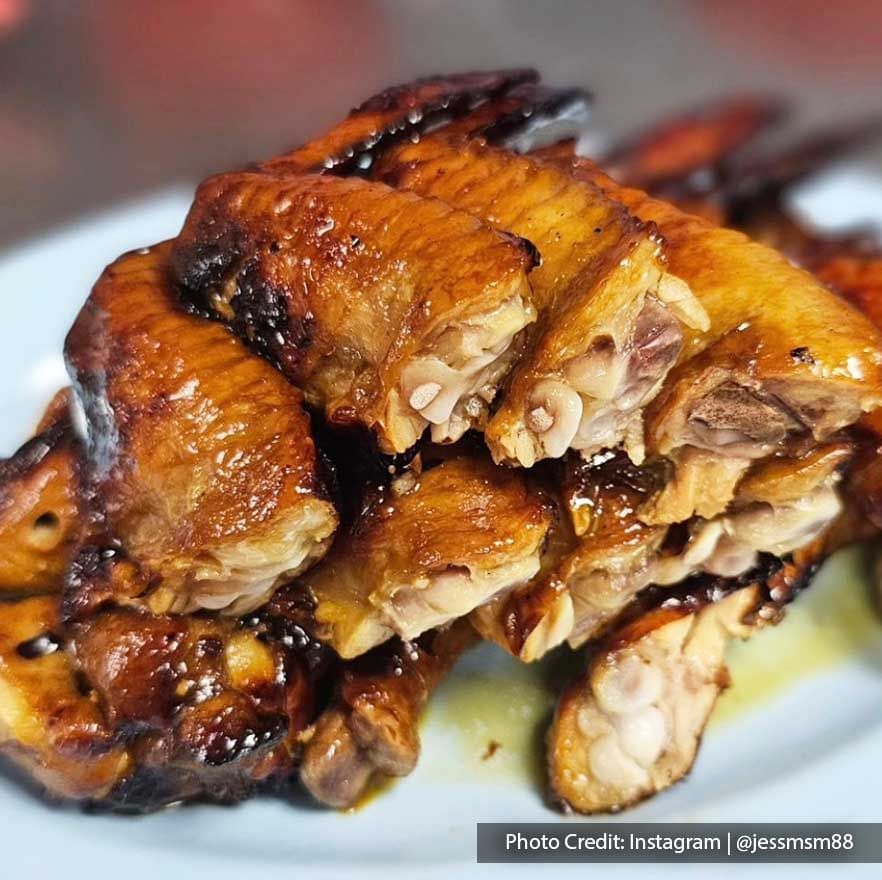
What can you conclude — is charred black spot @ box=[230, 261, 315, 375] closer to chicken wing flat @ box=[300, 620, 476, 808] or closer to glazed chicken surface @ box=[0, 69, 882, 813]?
glazed chicken surface @ box=[0, 69, 882, 813]

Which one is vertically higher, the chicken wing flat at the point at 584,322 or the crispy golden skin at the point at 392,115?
the crispy golden skin at the point at 392,115

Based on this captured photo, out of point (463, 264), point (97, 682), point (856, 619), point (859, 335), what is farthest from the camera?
point (856, 619)

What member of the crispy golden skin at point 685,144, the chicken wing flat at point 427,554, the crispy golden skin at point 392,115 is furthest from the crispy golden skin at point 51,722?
the crispy golden skin at point 685,144

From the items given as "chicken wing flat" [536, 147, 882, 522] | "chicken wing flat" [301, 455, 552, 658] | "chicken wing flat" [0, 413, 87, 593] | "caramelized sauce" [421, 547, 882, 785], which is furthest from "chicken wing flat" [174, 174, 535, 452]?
"caramelized sauce" [421, 547, 882, 785]

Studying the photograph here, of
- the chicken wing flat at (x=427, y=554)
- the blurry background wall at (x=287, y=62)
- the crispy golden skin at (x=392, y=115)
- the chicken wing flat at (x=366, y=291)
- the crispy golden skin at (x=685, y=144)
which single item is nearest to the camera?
the chicken wing flat at (x=366, y=291)

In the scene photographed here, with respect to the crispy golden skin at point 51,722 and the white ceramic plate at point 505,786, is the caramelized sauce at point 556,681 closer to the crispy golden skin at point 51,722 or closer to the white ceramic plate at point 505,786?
the white ceramic plate at point 505,786

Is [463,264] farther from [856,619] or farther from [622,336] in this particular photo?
[856,619]

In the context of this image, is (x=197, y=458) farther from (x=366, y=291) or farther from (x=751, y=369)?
(x=751, y=369)

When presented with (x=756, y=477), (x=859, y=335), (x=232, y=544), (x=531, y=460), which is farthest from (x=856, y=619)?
(x=232, y=544)
